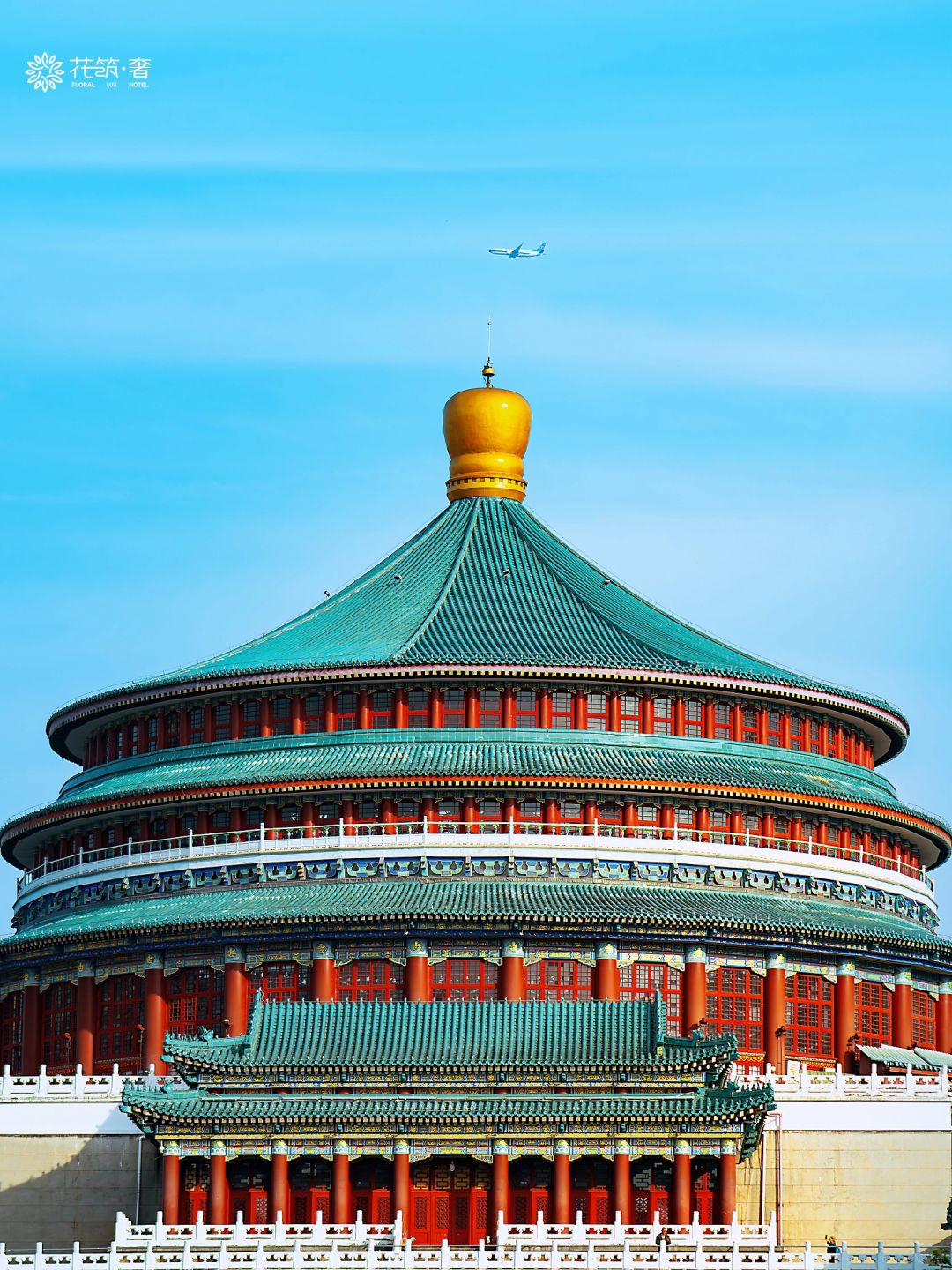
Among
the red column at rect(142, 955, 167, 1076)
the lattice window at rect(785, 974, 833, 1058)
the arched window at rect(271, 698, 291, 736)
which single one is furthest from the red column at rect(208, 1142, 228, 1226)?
the arched window at rect(271, 698, 291, 736)

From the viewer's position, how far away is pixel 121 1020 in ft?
297

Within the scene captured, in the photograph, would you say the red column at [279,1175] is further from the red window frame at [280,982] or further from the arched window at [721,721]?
the arched window at [721,721]

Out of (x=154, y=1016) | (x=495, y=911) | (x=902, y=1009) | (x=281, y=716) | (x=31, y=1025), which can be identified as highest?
(x=281, y=716)

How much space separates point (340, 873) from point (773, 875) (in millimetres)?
13234

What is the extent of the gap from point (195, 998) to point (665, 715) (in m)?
17.4

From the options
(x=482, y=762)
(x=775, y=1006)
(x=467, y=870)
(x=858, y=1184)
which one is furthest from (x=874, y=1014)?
(x=482, y=762)

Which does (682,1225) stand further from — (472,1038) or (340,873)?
(340,873)

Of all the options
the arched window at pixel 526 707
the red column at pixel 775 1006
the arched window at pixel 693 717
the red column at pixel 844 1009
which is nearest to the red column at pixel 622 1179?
the red column at pixel 775 1006

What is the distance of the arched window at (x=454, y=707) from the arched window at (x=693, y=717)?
280 inches

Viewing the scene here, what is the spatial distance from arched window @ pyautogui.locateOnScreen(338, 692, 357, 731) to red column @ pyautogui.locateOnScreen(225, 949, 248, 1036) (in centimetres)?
932

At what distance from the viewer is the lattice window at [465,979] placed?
8638 cm

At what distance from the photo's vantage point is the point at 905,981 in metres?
91.9

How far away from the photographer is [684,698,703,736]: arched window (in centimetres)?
9481

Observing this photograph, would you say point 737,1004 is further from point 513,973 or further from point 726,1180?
point 726,1180
